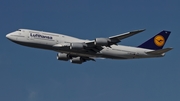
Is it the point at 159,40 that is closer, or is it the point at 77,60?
the point at 77,60

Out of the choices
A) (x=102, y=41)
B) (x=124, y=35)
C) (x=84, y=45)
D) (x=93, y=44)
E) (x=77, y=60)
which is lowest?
(x=77, y=60)

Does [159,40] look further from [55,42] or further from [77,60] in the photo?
[55,42]

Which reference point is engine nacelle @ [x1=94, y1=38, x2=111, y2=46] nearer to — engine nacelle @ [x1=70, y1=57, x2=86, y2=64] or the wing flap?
the wing flap

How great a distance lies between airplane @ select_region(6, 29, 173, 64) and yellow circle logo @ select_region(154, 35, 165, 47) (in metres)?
2.74

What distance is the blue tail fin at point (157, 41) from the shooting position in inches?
3108

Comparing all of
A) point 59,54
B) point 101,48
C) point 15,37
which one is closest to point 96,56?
point 101,48

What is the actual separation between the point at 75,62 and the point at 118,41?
13.2 metres

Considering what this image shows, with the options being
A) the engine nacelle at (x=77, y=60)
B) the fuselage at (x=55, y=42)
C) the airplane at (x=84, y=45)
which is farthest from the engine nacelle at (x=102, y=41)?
the engine nacelle at (x=77, y=60)

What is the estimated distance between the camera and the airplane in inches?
2756

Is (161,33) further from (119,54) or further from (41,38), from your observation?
(41,38)

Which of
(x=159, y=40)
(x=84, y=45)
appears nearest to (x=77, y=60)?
(x=84, y=45)

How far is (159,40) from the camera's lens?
8056cm

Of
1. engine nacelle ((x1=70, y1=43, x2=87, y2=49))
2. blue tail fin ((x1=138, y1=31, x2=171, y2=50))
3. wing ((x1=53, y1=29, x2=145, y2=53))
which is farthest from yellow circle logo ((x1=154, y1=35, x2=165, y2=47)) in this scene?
engine nacelle ((x1=70, y1=43, x2=87, y2=49))

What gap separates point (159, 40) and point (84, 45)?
1749 cm
